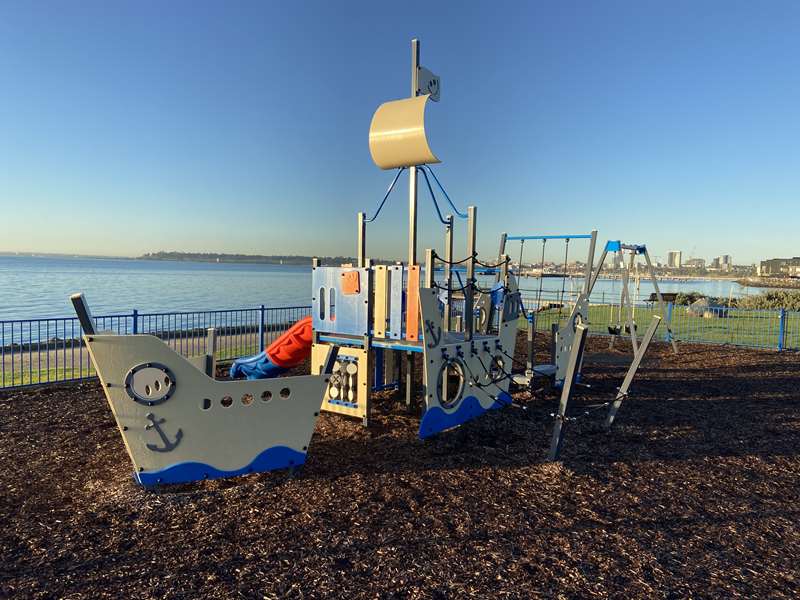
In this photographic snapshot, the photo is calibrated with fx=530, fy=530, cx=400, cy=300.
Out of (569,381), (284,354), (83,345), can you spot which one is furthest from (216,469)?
(83,345)

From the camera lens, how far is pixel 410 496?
458cm

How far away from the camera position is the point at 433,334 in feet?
20.2

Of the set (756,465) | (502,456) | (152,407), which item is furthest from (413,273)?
(756,465)

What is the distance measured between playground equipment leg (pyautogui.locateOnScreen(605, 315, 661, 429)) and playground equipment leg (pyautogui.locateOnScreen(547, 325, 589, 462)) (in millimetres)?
1154

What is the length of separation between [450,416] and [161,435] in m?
3.39

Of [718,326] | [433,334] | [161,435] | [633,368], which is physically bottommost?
[718,326]

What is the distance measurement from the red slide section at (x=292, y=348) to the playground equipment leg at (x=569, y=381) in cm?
327

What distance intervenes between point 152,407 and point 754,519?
16.4 ft

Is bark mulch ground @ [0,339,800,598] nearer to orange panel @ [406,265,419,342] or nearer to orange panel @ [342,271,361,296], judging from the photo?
orange panel @ [406,265,419,342]

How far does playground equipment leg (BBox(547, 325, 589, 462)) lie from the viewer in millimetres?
4867

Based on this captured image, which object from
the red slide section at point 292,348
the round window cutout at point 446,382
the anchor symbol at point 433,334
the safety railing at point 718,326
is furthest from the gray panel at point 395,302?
the safety railing at point 718,326

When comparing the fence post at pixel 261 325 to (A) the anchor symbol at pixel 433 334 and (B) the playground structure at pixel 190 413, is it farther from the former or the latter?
(B) the playground structure at pixel 190 413

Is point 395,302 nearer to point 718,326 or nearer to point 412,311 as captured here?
point 412,311

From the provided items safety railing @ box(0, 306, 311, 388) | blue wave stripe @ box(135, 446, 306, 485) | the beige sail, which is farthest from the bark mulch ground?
the beige sail
